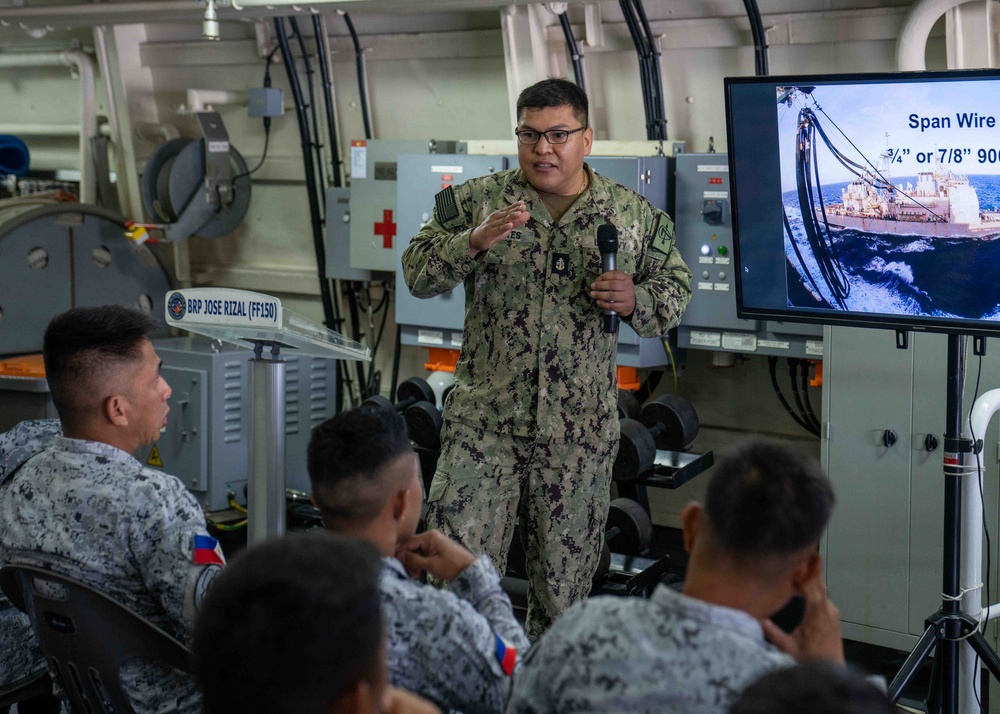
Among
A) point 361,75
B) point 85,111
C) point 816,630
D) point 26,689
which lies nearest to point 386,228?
point 361,75

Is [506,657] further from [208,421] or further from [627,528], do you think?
[208,421]

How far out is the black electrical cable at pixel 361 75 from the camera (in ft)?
17.2

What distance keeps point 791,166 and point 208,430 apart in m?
2.96

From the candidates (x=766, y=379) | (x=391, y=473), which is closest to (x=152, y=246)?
(x=766, y=379)

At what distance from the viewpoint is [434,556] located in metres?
1.75

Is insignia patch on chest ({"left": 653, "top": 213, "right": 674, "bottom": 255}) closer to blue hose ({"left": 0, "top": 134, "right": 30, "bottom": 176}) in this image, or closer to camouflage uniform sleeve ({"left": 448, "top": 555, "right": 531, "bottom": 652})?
camouflage uniform sleeve ({"left": 448, "top": 555, "right": 531, "bottom": 652})

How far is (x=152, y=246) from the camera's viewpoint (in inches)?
222

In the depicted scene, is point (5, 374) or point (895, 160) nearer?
point (895, 160)

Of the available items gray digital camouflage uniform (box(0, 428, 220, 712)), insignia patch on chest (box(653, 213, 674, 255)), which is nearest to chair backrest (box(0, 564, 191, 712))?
gray digital camouflage uniform (box(0, 428, 220, 712))

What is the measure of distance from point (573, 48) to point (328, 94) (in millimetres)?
1362

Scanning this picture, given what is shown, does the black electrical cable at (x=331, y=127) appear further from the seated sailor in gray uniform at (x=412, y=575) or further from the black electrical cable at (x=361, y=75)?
the seated sailor in gray uniform at (x=412, y=575)

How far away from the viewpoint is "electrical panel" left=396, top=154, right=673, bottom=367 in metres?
4.35

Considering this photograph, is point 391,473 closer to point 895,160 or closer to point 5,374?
point 895,160

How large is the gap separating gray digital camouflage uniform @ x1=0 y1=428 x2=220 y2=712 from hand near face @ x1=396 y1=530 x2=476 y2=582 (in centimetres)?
31
